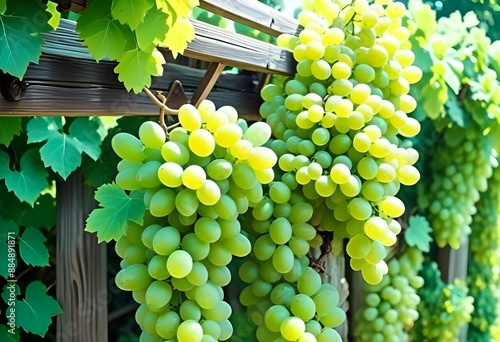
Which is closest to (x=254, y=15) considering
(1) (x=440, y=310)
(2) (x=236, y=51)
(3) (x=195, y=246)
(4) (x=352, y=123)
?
(2) (x=236, y=51)

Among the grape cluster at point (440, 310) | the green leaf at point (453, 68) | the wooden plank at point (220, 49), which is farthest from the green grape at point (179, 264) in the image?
the grape cluster at point (440, 310)

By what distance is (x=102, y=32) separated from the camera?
2.18ft

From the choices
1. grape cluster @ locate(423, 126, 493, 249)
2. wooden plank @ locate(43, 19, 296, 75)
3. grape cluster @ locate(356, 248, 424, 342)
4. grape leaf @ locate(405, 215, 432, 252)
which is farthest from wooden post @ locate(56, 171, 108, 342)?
grape cluster @ locate(423, 126, 493, 249)

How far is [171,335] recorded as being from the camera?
0.66m

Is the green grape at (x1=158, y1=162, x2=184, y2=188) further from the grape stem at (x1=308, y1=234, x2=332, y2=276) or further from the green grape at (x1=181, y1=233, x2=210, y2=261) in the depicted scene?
the grape stem at (x1=308, y1=234, x2=332, y2=276)

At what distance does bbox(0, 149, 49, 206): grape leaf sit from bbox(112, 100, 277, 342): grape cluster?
318 millimetres

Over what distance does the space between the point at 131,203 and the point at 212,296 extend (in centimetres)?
16

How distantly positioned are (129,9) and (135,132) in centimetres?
52

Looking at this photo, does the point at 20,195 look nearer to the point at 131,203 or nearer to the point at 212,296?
the point at 131,203

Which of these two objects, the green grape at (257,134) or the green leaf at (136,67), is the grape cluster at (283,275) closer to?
the green grape at (257,134)

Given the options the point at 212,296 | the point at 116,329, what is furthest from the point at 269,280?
the point at 116,329

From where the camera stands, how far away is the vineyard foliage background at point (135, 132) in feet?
2.15

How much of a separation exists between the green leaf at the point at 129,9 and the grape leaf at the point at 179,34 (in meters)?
0.07

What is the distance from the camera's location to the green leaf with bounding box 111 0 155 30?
631mm
